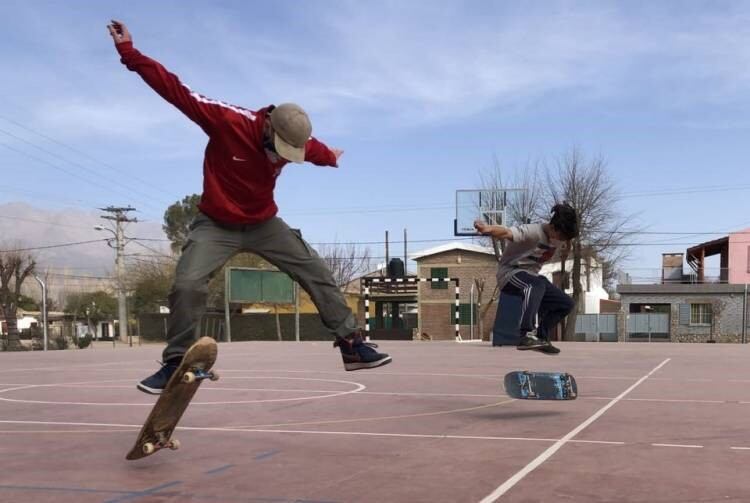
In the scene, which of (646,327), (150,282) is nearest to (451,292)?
(646,327)

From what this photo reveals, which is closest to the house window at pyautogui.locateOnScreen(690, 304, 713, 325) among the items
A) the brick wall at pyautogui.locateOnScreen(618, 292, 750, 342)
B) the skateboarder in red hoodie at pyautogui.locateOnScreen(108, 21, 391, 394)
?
the brick wall at pyautogui.locateOnScreen(618, 292, 750, 342)

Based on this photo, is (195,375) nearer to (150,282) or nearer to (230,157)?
(230,157)

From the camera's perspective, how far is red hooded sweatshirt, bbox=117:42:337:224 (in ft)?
17.5

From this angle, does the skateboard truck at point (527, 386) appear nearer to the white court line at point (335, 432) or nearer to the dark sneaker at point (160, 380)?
the white court line at point (335, 432)

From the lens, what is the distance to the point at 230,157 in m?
5.41

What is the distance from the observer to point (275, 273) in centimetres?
3506

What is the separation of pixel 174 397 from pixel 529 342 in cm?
389

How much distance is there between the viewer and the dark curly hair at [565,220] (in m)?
7.47

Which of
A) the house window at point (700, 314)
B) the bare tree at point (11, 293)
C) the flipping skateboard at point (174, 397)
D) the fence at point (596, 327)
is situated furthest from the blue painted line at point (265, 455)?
the house window at point (700, 314)

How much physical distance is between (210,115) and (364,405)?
370cm

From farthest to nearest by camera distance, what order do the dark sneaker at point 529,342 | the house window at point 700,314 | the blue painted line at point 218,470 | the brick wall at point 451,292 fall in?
the brick wall at point 451,292 < the house window at point 700,314 < the dark sneaker at point 529,342 < the blue painted line at point 218,470

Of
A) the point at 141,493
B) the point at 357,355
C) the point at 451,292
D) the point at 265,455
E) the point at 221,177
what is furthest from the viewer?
the point at 451,292

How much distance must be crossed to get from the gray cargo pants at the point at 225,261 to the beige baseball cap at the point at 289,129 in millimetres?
665

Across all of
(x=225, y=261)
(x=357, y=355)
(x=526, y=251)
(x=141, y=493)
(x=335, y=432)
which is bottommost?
(x=335, y=432)
